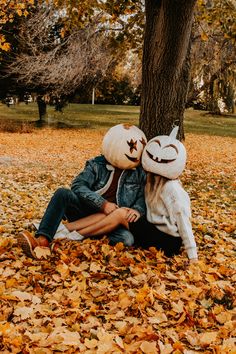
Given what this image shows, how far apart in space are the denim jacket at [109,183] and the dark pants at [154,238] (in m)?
0.14

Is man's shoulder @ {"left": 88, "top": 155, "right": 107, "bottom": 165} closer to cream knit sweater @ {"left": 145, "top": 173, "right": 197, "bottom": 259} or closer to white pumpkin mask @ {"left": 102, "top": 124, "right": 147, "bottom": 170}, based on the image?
white pumpkin mask @ {"left": 102, "top": 124, "right": 147, "bottom": 170}

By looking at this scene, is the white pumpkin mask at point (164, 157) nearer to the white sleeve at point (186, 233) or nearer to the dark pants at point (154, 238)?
the white sleeve at point (186, 233)

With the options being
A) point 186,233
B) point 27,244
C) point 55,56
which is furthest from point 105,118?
point 27,244

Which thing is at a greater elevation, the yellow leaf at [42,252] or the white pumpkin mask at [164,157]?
the white pumpkin mask at [164,157]

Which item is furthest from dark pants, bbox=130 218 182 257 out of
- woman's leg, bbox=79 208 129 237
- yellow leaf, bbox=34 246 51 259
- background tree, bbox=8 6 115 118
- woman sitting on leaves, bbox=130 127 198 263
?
background tree, bbox=8 6 115 118

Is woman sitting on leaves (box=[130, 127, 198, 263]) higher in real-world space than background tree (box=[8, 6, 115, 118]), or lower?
lower

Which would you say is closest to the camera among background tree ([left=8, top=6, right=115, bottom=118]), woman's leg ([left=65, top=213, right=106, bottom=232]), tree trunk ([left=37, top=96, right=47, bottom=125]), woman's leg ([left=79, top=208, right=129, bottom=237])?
woman's leg ([left=79, top=208, right=129, bottom=237])

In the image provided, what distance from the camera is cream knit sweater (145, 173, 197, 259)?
3.98m

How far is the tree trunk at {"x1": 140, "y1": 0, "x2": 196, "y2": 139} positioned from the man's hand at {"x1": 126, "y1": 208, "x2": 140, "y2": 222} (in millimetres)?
1554

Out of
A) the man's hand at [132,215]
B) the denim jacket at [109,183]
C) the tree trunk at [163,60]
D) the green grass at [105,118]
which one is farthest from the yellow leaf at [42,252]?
the green grass at [105,118]

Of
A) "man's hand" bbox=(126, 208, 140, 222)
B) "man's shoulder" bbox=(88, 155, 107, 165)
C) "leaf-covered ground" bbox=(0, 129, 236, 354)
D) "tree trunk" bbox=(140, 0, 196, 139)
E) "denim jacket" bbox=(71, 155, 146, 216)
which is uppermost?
"tree trunk" bbox=(140, 0, 196, 139)

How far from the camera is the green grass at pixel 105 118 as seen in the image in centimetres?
2285

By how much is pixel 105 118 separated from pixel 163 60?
2082cm

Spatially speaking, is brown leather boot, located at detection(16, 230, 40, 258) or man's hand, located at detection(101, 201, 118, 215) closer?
brown leather boot, located at detection(16, 230, 40, 258)
